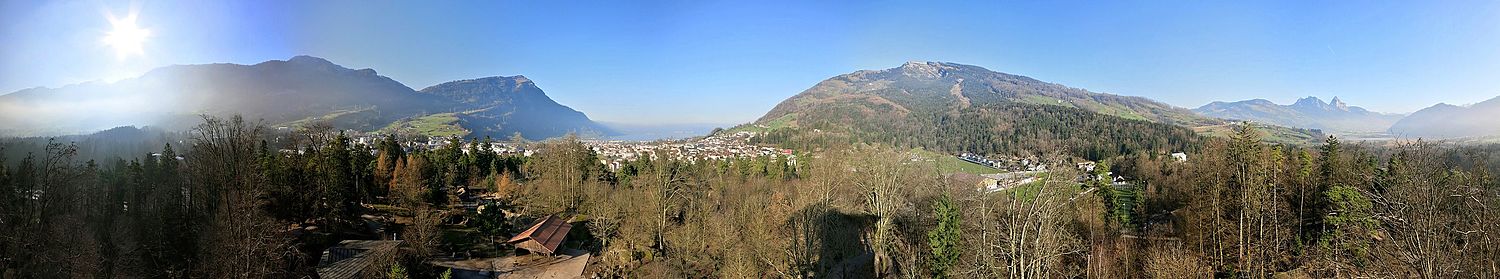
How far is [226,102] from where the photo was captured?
293ft

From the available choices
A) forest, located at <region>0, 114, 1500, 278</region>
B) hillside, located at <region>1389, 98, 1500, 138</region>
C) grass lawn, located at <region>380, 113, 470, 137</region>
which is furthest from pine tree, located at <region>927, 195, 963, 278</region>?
hillside, located at <region>1389, 98, 1500, 138</region>

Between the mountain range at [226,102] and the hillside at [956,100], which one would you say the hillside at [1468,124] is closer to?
the hillside at [956,100]

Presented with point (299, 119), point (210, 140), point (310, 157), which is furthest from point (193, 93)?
point (210, 140)

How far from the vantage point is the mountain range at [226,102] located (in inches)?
1435

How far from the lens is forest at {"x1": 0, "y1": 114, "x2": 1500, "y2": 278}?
1097cm

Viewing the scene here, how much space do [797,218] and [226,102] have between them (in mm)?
108458

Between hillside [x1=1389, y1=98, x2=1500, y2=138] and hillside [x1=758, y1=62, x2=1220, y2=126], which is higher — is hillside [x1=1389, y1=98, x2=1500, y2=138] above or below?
below

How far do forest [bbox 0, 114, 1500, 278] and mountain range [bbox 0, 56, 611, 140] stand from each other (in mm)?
6085

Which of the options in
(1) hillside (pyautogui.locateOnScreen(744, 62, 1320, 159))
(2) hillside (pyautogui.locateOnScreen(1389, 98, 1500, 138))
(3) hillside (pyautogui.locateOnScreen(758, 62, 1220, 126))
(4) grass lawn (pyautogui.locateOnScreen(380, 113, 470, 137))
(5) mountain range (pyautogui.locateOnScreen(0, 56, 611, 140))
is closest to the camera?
(5) mountain range (pyautogui.locateOnScreen(0, 56, 611, 140))

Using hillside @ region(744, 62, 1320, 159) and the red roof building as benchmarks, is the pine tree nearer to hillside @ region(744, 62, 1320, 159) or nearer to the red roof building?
the red roof building

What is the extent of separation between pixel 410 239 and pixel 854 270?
1705 cm

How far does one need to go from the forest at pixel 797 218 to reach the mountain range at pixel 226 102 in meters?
6.08

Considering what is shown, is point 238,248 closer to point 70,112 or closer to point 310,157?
point 310,157

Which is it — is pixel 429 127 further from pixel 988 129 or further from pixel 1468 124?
pixel 1468 124
